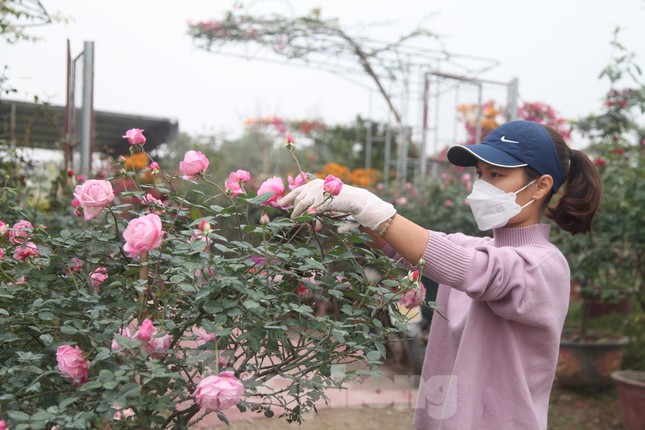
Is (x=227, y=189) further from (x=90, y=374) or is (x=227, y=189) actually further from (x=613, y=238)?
(x=613, y=238)

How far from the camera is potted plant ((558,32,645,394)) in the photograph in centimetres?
377

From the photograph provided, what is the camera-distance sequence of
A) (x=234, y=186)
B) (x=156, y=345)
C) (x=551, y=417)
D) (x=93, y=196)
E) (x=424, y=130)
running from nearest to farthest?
(x=156, y=345), (x=93, y=196), (x=234, y=186), (x=551, y=417), (x=424, y=130)

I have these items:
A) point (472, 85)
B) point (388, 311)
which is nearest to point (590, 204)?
point (388, 311)

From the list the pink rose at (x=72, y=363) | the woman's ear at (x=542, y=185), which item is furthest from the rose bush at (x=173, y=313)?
the woman's ear at (x=542, y=185)

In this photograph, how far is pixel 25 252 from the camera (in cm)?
131

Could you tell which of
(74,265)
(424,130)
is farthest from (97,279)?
(424,130)

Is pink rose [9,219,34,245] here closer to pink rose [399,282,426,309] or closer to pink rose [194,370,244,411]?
pink rose [194,370,244,411]

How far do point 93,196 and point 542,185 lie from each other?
40.8 inches

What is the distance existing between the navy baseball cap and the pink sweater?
0.65ft

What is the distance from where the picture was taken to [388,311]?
4.15 feet

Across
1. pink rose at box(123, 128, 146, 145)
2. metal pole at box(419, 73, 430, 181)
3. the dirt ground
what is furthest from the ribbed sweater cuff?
metal pole at box(419, 73, 430, 181)

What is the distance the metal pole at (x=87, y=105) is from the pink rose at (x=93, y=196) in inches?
105

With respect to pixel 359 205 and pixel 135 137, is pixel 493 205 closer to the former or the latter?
pixel 359 205

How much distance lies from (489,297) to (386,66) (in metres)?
7.74
